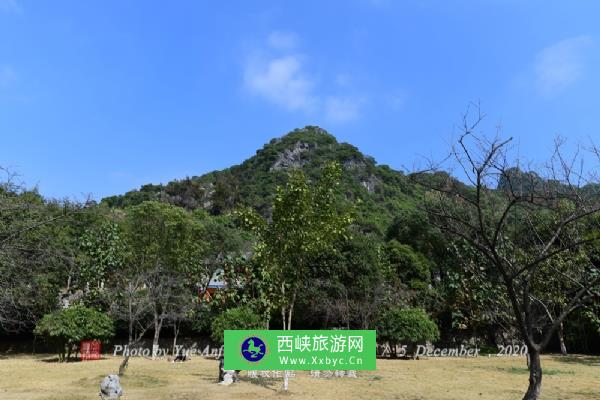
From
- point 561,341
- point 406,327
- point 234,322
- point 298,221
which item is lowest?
point 561,341

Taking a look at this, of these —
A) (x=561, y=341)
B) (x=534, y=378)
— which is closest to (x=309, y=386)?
(x=534, y=378)

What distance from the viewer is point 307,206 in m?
13.1

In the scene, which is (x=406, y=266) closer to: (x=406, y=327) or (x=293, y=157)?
(x=406, y=327)

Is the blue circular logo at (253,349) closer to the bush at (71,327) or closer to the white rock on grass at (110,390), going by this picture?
the white rock on grass at (110,390)

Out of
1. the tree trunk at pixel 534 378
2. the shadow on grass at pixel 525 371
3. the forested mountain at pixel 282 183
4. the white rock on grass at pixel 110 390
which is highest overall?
the forested mountain at pixel 282 183

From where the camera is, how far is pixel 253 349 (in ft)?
35.2

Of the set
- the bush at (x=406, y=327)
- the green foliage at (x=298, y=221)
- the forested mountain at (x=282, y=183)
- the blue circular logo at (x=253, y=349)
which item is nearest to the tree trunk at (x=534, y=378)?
the blue circular logo at (x=253, y=349)

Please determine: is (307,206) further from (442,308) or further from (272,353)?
(442,308)

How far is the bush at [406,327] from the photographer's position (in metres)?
23.1

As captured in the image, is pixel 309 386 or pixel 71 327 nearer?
pixel 309 386

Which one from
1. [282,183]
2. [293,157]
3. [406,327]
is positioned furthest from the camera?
[293,157]

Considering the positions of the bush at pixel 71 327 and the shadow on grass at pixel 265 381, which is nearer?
the shadow on grass at pixel 265 381

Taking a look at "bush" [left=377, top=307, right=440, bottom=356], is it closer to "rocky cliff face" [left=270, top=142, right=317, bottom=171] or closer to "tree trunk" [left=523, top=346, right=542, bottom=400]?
"tree trunk" [left=523, top=346, right=542, bottom=400]

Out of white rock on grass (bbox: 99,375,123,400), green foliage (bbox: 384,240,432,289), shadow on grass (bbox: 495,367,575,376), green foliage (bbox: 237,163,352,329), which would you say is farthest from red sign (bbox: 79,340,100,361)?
green foliage (bbox: 384,240,432,289)
